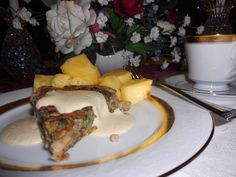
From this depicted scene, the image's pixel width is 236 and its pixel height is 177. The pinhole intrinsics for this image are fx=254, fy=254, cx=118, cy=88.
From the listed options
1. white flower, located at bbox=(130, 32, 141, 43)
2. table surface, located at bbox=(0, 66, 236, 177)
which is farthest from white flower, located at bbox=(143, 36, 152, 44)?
table surface, located at bbox=(0, 66, 236, 177)

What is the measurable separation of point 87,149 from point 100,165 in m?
0.21

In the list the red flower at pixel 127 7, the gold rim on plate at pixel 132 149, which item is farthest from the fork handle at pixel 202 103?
the red flower at pixel 127 7

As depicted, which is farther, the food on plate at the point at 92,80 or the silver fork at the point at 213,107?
the food on plate at the point at 92,80

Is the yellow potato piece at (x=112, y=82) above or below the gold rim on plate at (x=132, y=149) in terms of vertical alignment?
above

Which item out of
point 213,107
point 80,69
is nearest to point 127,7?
point 80,69

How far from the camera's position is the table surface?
67 centimetres

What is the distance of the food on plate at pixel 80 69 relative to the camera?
1373 millimetres

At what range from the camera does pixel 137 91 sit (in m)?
1.21

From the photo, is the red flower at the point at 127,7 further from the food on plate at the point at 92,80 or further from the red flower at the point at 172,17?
the red flower at the point at 172,17

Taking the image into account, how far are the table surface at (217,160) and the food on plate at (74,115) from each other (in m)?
0.33

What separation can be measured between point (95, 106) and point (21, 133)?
30cm

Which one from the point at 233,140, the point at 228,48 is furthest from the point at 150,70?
the point at 233,140

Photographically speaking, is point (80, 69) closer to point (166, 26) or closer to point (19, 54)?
point (19, 54)

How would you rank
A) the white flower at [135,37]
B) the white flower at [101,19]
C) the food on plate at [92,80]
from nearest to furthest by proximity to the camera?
the food on plate at [92,80] → the white flower at [101,19] → the white flower at [135,37]
